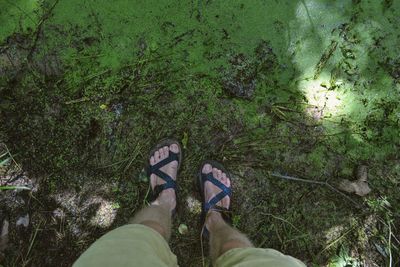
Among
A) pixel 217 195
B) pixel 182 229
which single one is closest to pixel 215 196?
pixel 217 195

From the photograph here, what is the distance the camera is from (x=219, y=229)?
1.68 metres

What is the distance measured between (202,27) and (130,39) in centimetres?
37

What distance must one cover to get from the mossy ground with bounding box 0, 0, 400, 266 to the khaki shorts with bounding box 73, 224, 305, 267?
479mm

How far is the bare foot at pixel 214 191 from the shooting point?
5.72 feet

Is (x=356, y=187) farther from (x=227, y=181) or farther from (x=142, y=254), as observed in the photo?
(x=142, y=254)

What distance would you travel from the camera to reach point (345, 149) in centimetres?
180

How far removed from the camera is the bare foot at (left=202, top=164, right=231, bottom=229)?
1743 millimetres

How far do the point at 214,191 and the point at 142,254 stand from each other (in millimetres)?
737

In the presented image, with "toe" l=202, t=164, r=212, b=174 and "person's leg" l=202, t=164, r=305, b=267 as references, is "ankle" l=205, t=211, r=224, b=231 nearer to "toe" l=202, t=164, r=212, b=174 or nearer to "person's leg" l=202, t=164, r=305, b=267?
"person's leg" l=202, t=164, r=305, b=267

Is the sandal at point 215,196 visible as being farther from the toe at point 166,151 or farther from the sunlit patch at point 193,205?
the toe at point 166,151

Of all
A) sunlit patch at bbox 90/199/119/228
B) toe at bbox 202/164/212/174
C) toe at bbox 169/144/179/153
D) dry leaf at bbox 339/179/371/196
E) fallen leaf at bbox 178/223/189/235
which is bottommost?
dry leaf at bbox 339/179/371/196

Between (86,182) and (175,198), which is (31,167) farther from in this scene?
(175,198)

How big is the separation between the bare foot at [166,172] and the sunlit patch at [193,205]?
0.08 m

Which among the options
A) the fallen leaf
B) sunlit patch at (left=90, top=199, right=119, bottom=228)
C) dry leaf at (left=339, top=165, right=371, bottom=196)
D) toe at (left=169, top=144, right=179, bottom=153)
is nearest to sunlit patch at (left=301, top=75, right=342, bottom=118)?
dry leaf at (left=339, top=165, right=371, bottom=196)
